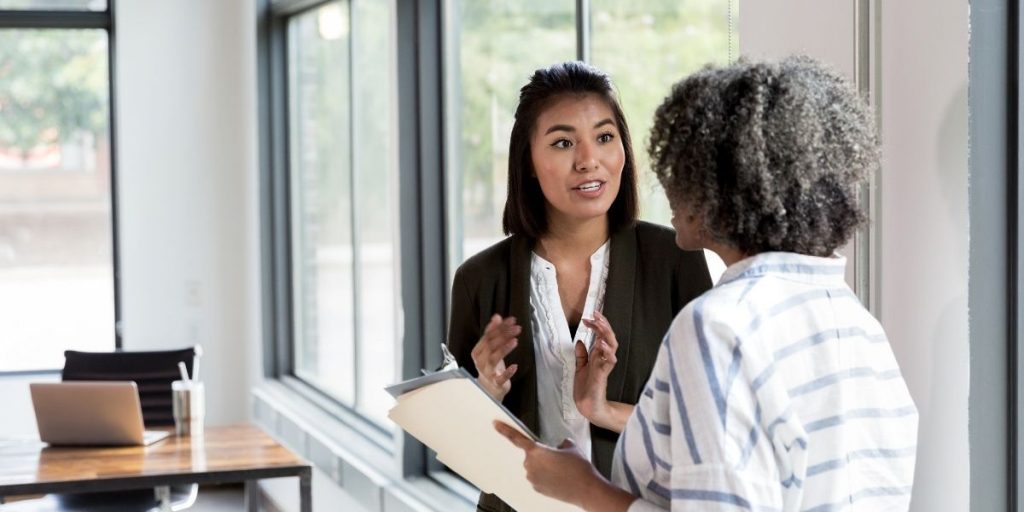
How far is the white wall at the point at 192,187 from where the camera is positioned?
20.8 feet

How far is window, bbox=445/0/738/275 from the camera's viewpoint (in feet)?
Result: 9.07

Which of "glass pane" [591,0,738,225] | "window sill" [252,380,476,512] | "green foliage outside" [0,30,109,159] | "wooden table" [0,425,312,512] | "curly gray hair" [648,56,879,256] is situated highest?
"green foliage outside" [0,30,109,159]

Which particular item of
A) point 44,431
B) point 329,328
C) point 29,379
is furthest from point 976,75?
point 29,379

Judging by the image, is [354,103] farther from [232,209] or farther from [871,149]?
[871,149]

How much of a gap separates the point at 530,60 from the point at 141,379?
182cm

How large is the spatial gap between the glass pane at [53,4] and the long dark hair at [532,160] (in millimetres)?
5037

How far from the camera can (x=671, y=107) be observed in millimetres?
1301

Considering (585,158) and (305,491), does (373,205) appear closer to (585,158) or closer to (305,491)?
(305,491)

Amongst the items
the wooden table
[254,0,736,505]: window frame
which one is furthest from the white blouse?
[254,0,736,505]: window frame

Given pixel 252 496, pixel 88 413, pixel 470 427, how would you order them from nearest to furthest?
1. pixel 470 427
2. pixel 88 413
3. pixel 252 496

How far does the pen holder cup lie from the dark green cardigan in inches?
79.3

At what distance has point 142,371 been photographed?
4.38 metres

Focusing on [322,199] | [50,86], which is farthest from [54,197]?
[322,199]

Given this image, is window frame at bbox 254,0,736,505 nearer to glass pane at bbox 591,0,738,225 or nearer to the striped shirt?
glass pane at bbox 591,0,738,225
